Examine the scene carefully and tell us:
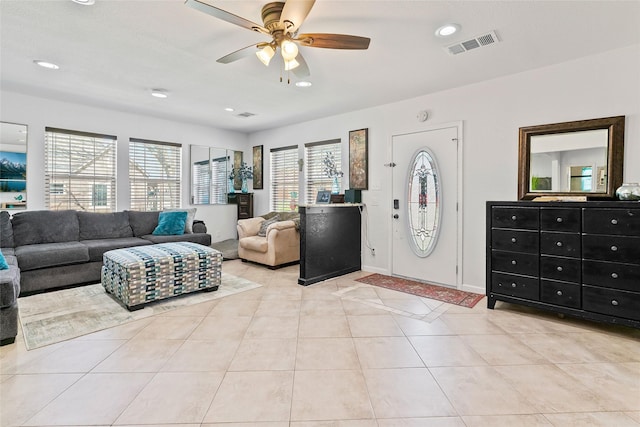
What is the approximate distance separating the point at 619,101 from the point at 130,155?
20.9 feet

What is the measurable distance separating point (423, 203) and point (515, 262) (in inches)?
55.6

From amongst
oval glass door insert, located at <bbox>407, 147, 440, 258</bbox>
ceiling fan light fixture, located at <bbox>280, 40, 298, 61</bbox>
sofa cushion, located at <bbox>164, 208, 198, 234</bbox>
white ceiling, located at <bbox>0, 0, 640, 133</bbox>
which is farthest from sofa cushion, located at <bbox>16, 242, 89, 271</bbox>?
oval glass door insert, located at <bbox>407, 147, 440, 258</bbox>

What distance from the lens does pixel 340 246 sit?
4469 mm

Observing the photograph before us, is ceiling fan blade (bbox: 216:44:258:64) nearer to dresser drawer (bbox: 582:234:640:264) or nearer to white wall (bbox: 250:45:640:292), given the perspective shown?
white wall (bbox: 250:45:640:292)

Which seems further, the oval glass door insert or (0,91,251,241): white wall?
(0,91,251,241): white wall

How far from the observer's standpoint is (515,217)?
2.99 meters

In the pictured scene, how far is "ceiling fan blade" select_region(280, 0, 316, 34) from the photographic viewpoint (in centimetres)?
186

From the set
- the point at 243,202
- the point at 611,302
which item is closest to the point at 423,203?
the point at 611,302

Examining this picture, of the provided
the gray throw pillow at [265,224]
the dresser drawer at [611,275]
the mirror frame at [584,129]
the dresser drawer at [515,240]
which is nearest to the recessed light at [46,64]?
the gray throw pillow at [265,224]

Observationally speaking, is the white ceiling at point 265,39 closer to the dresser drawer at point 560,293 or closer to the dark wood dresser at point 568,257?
the dark wood dresser at point 568,257

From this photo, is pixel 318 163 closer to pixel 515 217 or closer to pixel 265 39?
pixel 265 39

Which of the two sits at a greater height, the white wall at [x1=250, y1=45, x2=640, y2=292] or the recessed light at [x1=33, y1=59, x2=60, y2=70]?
the recessed light at [x1=33, y1=59, x2=60, y2=70]

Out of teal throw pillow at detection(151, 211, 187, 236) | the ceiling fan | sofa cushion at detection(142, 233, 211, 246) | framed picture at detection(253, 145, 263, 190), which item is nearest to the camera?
the ceiling fan

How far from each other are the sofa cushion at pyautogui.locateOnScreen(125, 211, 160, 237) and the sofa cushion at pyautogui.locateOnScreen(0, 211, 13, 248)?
135cm
